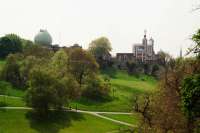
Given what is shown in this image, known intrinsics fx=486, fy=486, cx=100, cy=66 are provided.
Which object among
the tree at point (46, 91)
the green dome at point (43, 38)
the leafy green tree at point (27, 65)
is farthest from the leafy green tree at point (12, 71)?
the green dome at point (43, 38)

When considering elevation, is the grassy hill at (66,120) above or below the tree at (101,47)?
below

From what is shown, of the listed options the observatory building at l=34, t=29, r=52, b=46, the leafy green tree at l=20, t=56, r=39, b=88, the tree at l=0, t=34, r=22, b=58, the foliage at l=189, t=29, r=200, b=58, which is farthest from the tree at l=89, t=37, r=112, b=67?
the foliage at l=189, t=29, r=200, b=58

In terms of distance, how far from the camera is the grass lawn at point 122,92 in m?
91.8

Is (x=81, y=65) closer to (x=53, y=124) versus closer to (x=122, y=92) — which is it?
(x=122, y=92)

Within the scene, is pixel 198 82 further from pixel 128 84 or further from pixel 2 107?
pixel 128 84

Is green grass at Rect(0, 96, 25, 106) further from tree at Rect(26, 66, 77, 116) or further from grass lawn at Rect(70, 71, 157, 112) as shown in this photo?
grass lawn at Rect(70, 71, 157, 112)

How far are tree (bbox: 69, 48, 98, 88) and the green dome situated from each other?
5027 centimetres

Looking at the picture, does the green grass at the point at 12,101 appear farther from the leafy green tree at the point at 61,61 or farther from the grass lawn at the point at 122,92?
the leafy green tree at the point at 61,61

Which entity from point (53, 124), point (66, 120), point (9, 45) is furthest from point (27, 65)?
point (9, 45)

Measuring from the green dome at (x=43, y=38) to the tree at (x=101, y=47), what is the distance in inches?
534

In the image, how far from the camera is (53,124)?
74.7 metres

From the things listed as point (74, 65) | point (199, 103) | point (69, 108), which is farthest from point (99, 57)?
point (199, 103)

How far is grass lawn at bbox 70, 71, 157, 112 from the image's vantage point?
3612 inches

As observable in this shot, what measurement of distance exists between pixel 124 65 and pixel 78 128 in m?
80.5
